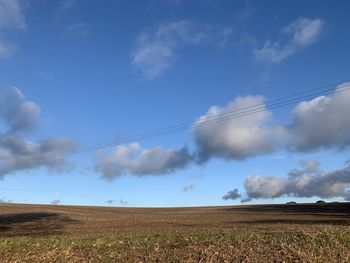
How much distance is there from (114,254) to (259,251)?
354cm

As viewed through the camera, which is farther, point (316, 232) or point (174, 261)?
point (316, 232)

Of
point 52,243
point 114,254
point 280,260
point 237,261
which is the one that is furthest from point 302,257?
point 52,243

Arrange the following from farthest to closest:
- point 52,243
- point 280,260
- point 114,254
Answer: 1. point 52,243
2. point 114,254
3. point 280,260

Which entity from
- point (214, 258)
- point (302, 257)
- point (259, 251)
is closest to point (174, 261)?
Answer: point (214, 258)

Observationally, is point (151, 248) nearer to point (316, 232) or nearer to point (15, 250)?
point (15, 250)

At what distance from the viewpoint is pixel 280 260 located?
38.3 ft

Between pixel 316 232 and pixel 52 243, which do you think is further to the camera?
pixel 52 243

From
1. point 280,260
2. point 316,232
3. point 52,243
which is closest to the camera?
point 280,260

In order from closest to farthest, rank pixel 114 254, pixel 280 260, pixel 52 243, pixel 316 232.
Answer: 1. pixel 280 260
2. pixel 114 254
3. pixel 316 232
4. pixel 52 243

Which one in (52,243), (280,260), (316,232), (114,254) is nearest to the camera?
(280,260)

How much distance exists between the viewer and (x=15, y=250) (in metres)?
13.4

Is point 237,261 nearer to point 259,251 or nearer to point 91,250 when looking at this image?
point 259,251

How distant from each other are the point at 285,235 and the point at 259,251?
6.14ft

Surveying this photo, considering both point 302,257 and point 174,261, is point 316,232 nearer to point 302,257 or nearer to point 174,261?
point 302,257
